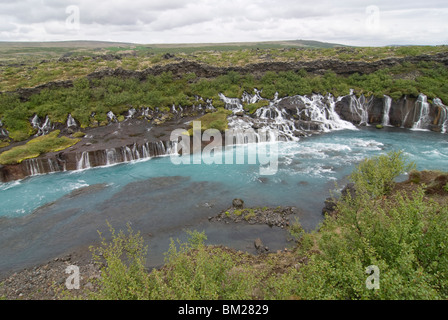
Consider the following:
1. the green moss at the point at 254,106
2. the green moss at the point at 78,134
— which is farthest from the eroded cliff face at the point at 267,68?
the green moss at the point at 78,134

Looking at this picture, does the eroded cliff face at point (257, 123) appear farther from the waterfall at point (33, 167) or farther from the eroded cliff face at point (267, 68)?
the eroded cliff face at point (267, 68)

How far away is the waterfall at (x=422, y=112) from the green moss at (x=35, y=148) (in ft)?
212

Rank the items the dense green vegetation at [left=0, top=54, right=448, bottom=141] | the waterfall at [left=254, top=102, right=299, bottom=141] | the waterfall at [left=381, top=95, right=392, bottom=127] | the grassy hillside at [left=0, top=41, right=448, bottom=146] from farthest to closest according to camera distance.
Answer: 1. the waterfall at [left=381, top=95, right=392, bottom=127]
2. the grassy hillside at [left=0, top=41, right=448, bottom=146]
3. the dense green vegetation at [left=0, top=54, right=448, bottom=141]
4. the waterfall at [left=254, top=102, right=299, bottom=141]

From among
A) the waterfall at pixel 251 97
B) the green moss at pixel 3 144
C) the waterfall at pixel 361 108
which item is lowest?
the green moss at pixel 3 144

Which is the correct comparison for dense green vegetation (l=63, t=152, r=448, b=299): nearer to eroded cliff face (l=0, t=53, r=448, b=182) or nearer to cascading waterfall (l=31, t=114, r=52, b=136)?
eroded cliff face (l=0, t=53, r=448, b=182)

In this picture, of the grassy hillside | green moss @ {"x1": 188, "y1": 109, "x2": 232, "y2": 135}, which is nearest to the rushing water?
green moss @ {"x1": 188, "y1": 109, "x2": 232, "y2": 135}

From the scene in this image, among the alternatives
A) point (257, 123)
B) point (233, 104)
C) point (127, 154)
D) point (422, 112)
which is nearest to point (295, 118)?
point (257, 123)

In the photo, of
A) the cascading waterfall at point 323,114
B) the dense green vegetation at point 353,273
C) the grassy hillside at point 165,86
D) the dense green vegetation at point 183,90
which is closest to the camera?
the dense green vegetation at point 353,273

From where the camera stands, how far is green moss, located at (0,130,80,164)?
37.2 m

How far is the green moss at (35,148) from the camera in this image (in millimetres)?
37156

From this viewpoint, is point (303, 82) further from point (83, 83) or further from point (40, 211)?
point (40, 211)

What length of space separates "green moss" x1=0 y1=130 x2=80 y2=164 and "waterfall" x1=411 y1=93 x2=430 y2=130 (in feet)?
212

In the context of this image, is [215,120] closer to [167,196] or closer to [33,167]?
[167,196]
